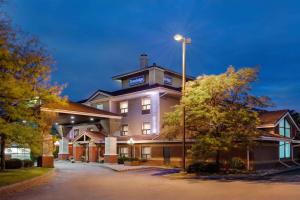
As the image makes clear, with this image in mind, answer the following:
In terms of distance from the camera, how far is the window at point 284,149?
37.7 m

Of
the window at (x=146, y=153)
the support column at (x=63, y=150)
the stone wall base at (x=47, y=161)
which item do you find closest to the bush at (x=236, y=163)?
the window at (x=146, y=153)

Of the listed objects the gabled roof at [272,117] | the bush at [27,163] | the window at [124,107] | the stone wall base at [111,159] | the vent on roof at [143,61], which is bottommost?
the stone wall base at [111,159]

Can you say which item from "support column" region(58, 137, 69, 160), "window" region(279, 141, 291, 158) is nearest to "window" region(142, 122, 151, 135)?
"support column" region(58, 137, 69, 160)

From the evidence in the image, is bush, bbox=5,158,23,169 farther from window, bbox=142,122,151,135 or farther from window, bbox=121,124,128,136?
window, bbox=121,124,128,136

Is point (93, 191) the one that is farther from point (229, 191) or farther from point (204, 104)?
point (204, 104)

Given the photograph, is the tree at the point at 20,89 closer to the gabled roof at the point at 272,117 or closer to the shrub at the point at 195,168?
the shrub at the point at 195,168

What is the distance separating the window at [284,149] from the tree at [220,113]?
39.0 ft

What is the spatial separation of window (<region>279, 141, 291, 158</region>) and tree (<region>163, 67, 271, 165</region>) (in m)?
11.9

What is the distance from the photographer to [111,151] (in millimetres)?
41781

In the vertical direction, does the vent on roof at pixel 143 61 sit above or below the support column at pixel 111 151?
above

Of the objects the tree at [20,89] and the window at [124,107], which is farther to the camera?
the window at [124,107]

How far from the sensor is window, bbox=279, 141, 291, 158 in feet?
124

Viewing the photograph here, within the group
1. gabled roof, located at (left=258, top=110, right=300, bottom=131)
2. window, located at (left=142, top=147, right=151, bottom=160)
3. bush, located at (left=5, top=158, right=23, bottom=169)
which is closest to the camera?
bush, located at (left=5, top=158, right=23, bottom=169)

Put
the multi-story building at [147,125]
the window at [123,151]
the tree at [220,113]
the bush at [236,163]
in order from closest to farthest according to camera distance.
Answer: the tree at [220,113]
the bush at [236,163]
the multi-story building at [147,125]
the window at [123,151]
